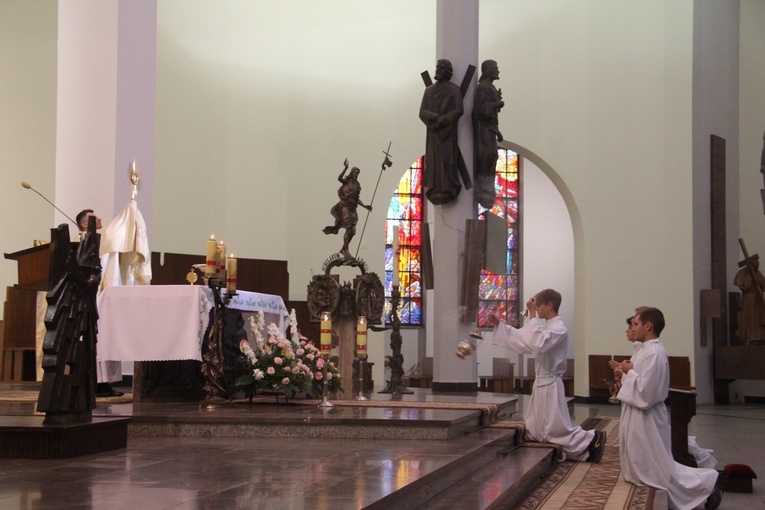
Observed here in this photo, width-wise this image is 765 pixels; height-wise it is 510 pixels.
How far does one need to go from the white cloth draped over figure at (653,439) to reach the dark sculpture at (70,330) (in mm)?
3645

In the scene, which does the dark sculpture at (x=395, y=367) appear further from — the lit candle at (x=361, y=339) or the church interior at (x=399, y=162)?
the lit candle at (x=361, y=339)

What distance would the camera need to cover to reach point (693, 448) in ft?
23.5

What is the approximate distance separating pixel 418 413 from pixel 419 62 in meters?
10.0

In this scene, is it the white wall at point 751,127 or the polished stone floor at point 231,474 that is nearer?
the polished stone floor at point 231,474

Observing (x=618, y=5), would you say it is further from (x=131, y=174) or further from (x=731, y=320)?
(x=131, y=174)

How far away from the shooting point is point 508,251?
19.9 metres

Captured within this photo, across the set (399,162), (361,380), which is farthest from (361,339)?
(399,162)

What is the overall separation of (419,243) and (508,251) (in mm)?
1986

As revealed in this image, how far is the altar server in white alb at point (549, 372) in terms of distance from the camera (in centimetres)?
771

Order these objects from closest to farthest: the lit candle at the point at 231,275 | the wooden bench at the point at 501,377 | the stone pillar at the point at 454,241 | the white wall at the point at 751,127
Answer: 1. the lit candle at the point at 231,275
2. the stone pillar at the point at 454,241
3. the wooden bench at the point at 501,377
4. the white wall at the point at 751,127

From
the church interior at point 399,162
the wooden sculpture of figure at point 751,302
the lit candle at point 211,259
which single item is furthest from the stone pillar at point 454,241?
the wooden sculpture of figure at point 751,302

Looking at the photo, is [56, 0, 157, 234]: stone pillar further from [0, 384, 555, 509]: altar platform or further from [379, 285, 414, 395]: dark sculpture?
[0, 384, 555, 509]: altar platform

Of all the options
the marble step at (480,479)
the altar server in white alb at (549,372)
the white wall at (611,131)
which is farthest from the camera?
the white wall at (611,131)

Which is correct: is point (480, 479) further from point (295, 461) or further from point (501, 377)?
point (501, 377)
